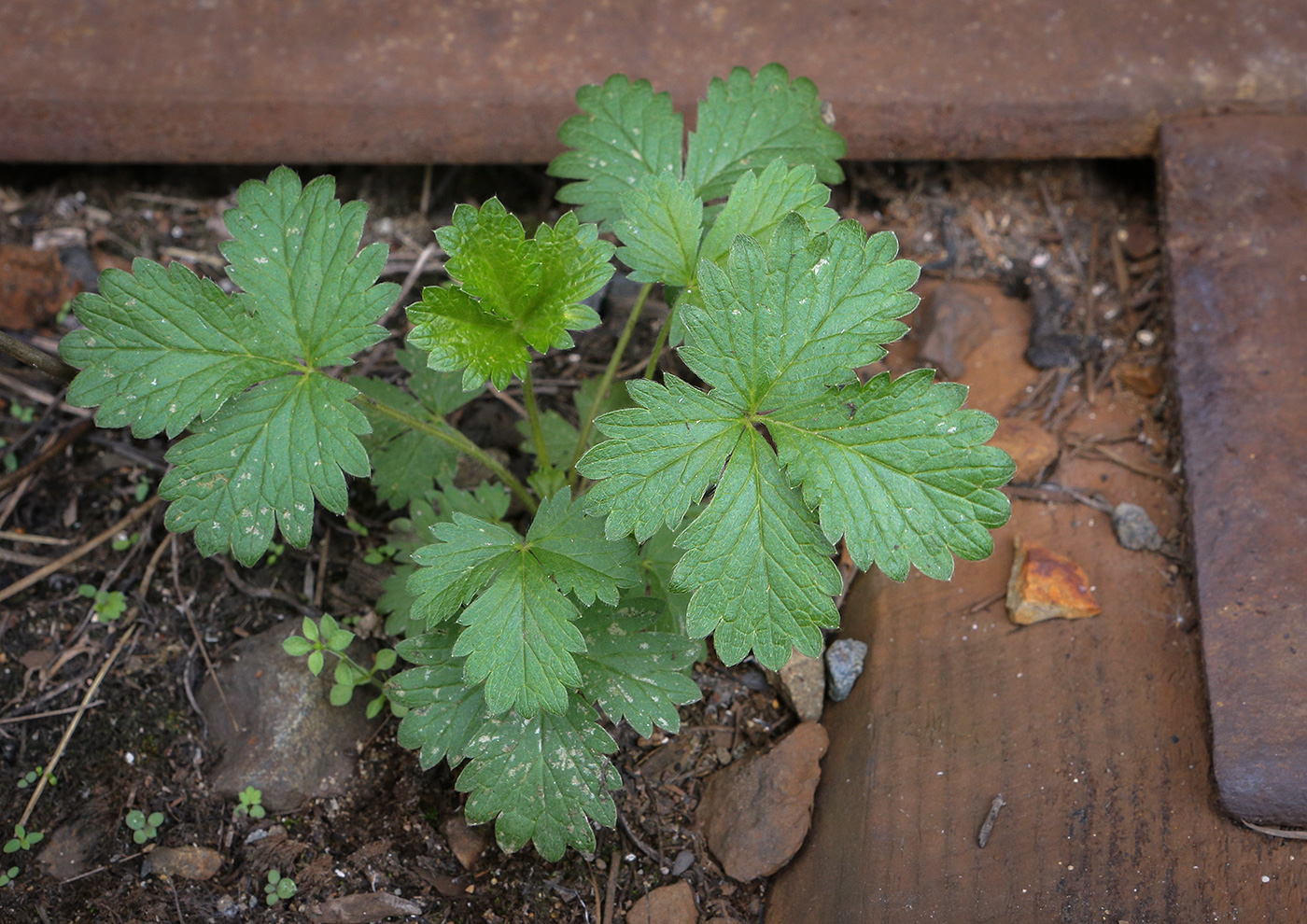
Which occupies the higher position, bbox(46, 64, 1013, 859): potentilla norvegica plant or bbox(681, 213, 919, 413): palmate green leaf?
bbox(681, 213, 919, 413): palmate green leaf

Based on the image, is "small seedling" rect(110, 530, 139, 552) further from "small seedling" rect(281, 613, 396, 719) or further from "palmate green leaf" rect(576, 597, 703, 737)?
"palmate green leaf" rect(576, 597, 703, 737)

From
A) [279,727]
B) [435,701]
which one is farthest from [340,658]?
[435,701]

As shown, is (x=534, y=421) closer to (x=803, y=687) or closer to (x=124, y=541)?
(x=803, y=687)

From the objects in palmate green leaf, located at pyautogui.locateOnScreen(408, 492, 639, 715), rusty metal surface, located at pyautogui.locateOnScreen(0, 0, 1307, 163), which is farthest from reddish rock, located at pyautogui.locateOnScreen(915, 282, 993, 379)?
palmate green leaf, located at pyautogui.locateOnScreen(408, 492, 639, 715)

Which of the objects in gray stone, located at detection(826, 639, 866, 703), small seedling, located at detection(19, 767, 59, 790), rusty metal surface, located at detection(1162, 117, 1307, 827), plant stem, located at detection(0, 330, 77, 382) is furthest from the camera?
gray stone, located at detection(826, 639, 866, 703)

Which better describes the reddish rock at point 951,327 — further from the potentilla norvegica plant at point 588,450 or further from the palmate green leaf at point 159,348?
the palmate green leaf at point 159,348

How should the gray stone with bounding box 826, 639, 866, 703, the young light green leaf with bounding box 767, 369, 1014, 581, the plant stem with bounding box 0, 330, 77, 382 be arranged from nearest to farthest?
the young light green leaf with bounding box 767, 369, 1014, 581 < the plant stem with bounding box 0, 330, 77, 382 < the gray stone with bounding box 826, 639, 866, 703

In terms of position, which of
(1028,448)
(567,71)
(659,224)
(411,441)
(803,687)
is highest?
(567,71)

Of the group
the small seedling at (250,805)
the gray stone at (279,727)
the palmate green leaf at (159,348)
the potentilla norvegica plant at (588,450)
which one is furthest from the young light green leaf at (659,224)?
the small seedling at (250,805)

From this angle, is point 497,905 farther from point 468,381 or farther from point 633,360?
point 633,360
